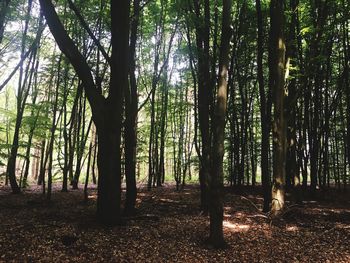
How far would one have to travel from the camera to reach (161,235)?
9.00 metres

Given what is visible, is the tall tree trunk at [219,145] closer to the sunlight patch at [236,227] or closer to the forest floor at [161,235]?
the forest floor at [161,235]

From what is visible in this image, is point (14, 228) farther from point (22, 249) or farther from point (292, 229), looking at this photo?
point (292, 229)

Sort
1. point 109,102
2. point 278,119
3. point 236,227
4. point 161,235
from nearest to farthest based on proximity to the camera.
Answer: point 161,235 < point 109,102 < point 236,227 < point 278,119

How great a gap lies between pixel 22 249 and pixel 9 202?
5.53m

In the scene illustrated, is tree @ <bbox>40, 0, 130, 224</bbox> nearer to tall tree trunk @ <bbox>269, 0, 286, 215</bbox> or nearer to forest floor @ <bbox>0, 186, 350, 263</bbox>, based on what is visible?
forest floor @ <bbox>0, 186, 350, 263</bbox>

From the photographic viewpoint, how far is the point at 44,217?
9.92 metres

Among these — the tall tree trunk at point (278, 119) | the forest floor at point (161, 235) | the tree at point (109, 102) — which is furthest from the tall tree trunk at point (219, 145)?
the tall tree trunk at point (278, 119)

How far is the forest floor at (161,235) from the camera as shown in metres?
7.44

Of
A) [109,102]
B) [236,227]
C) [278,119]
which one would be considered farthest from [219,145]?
[278,119]

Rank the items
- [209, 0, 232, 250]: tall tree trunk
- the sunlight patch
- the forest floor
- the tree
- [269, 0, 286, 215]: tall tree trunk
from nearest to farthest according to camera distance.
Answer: the forest floor, [209, 0, 232, 250]: tall tree trunk, the tree, the sunlight patch, [269, 0, 286, 215]: tall tree trunk

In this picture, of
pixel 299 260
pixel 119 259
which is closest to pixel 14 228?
pixel 119 259

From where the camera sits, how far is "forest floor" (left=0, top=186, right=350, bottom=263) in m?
7.44

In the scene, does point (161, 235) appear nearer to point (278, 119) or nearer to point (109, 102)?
point (109, 102)

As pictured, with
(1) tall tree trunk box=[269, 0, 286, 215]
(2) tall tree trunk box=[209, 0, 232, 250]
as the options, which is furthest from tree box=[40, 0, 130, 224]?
(1) tall tree trunk box=[269, 0, 286, 215]
